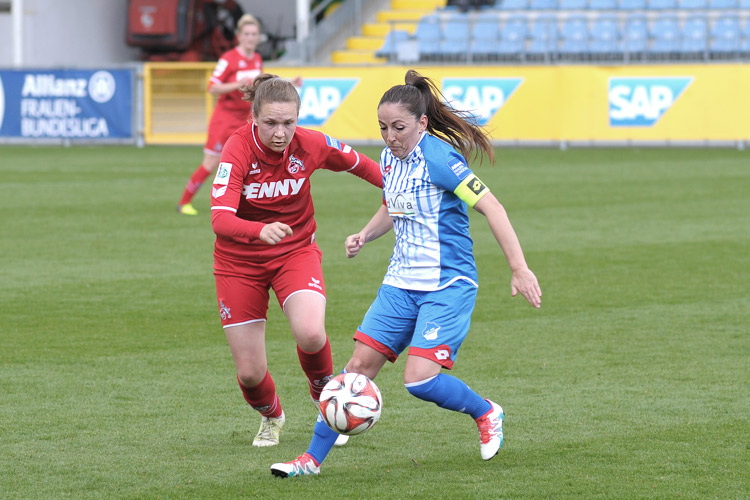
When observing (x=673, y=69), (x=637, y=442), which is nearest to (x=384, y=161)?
(x=637, y=442)

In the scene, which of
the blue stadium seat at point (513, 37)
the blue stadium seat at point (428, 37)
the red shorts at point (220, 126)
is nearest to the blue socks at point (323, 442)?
the red shorts at point (220, 126)

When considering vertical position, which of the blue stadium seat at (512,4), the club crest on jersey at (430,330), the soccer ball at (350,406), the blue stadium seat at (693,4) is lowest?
the soccer ball at (350,406)

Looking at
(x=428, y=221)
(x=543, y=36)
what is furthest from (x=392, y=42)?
(x=428, y=221)

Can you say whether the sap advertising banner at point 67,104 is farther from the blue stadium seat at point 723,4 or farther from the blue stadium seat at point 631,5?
the blue stadium seat at point 723,4

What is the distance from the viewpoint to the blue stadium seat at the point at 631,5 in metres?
29.0

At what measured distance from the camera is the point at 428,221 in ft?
15.9

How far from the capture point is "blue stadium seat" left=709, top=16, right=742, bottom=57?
25.6m

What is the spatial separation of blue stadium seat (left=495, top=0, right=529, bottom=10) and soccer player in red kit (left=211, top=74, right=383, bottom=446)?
83.3 feet

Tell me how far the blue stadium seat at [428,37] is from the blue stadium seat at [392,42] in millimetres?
318

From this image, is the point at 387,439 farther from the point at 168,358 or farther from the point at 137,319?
the point at 137,319

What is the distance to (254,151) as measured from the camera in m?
5.01

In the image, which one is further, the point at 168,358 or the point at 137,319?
the point at 137,319

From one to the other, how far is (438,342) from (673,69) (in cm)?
1838

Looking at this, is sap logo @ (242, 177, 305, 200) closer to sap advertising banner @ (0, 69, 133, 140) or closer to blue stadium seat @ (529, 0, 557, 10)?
sap advertising banner @ (0, 69, 133, 140)
